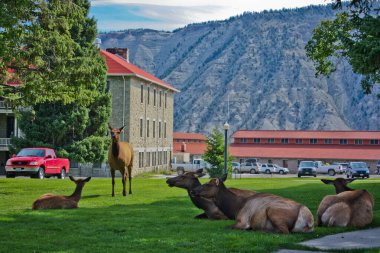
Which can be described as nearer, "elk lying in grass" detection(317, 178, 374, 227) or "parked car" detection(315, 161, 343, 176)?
"elk lying in grass" detection(317, 178, 374, 227)

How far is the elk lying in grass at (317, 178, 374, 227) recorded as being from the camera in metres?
12.2

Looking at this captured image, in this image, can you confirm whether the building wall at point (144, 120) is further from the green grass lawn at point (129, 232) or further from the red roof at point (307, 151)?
the green grass lawn at point (129, 232)

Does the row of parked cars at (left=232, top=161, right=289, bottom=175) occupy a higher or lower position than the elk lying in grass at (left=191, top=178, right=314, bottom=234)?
lower

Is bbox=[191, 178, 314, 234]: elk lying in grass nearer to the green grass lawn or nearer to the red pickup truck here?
the green grass lawn

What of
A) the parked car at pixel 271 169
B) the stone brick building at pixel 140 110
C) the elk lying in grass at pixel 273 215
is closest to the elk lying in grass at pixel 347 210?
the elk lying in grass at pixel 273 215

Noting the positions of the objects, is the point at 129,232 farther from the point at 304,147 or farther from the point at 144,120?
the point at 304,147

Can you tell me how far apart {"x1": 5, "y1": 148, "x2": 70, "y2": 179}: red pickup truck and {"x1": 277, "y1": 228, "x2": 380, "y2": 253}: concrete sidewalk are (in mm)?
29416

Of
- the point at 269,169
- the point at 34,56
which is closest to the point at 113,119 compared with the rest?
the point at 269,169

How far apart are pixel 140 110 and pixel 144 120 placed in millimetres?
1864

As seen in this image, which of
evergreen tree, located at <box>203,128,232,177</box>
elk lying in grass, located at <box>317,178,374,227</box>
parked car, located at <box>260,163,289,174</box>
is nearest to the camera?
elk lying in grass, located at <box>317,178,374,227</box>

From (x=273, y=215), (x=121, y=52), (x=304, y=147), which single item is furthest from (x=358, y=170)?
(x=273, y=215)

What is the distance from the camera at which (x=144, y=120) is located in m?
65.9

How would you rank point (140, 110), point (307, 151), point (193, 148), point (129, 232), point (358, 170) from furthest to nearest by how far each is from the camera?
point (193, 148) < point (307, 151) < point (140, 110) < point (358, 170) < point (129, 232)

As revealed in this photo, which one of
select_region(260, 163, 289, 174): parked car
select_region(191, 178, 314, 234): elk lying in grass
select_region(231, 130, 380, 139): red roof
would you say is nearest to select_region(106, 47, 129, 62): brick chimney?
select_region(260, 163, 289, 174): parked car
